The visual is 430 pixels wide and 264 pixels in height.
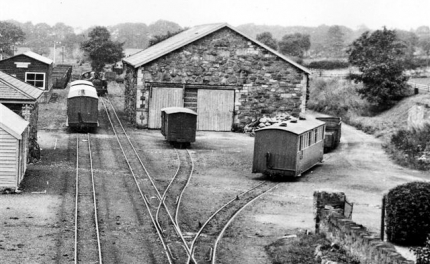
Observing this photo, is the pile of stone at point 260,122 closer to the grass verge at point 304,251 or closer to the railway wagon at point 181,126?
the railway wagon at point 181,126

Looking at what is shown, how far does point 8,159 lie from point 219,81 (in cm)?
2072

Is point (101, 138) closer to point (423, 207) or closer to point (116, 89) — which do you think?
point (423, 207)

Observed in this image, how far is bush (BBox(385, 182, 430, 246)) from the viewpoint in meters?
17.1

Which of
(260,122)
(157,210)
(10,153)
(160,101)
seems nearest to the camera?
(157,210)

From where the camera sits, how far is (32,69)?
176 feet

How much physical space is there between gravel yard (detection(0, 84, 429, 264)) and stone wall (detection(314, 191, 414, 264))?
1619 mm

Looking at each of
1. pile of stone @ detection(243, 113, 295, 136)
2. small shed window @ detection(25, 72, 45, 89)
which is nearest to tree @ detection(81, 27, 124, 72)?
small shed window @ detection(25, 72, 45, 89)

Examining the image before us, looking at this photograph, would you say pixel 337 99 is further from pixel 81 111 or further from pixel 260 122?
pixel 81 111

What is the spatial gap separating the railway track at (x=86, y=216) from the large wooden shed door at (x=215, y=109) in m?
12.1

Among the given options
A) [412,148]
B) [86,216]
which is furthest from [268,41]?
[86,216]

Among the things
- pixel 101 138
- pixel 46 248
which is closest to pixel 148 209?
pixel 46 248

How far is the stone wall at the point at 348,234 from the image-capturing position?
13413 mm

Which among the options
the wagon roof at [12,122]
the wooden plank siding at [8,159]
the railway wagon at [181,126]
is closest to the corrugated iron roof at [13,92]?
the wagon roof at [12,122]

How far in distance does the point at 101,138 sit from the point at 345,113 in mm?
21812
